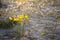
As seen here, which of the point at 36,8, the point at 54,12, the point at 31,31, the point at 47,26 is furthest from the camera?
the point at 36,8

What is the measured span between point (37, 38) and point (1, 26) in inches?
47.7

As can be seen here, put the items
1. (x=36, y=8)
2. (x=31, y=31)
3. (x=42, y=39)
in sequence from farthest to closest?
(x=36, y=8) < (x=31, y=31) < (x=42, y=39)

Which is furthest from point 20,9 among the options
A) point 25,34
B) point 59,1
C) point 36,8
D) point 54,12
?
point 25,34

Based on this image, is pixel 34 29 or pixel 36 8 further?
pixel 36 8

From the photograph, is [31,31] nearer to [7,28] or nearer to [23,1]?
[7,28]

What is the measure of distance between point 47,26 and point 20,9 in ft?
6.34

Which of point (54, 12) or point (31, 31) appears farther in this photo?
point (54, 12)

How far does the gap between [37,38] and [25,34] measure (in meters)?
0.33

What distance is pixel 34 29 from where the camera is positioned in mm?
5535

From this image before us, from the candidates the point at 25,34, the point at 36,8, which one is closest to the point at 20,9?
the point at 36,8

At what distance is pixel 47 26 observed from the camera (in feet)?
18.9

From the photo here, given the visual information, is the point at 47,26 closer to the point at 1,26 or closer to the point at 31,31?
the point at 31,31

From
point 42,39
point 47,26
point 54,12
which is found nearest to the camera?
point 42,39

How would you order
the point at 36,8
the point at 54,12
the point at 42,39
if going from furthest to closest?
the point at 36,8
the point at 54,12
the point at 42,39
